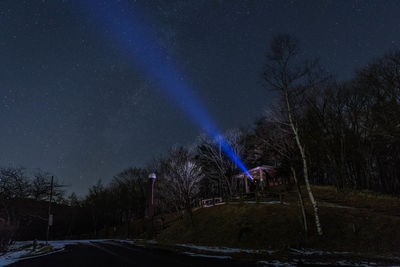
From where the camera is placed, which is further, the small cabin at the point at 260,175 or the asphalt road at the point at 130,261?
the small cabin at the point at 260,175

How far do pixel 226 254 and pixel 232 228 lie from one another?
6.77m

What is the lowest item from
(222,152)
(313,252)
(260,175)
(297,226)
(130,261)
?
(313,252)

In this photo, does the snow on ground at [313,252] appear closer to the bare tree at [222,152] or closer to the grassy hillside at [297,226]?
the grassy hillside at [297,226]

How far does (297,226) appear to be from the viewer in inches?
631

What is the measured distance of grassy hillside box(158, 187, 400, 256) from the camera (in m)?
13.0

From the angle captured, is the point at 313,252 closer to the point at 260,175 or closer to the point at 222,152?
the point at 260,175

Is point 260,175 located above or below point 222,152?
below

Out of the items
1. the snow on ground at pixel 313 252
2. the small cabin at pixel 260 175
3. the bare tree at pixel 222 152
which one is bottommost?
the snow on ground at pixel 313 252

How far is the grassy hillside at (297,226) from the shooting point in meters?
13.0

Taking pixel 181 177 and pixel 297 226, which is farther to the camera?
pixel 181 177

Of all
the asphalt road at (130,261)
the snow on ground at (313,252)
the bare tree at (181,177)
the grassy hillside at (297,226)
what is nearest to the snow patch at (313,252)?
the snow on ground at (313,252)

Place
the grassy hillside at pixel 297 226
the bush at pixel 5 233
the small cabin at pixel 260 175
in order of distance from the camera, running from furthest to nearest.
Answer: the small cabin at pixel 260 175, the bush at pixel 5 233, the grassy hillside at pixel 297 226

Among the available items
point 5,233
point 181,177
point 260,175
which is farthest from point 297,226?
point 5,233

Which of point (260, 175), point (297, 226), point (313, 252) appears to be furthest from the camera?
point (260, 175)
